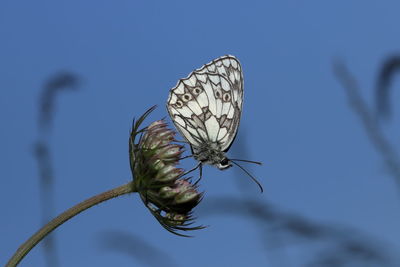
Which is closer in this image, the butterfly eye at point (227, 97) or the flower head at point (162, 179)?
the flower head at point (162, 179)

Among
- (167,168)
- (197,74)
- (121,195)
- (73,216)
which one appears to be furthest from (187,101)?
(73,216)

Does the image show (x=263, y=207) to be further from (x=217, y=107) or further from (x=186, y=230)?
(x=217, y=107)

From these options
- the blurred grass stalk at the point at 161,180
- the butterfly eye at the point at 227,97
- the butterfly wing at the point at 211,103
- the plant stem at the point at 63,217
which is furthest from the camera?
the butterfly eye at the point at 227,97

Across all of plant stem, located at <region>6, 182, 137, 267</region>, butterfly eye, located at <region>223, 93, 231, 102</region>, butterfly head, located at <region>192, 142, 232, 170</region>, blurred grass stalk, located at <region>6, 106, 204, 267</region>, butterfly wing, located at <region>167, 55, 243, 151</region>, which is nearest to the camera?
plant stem, located at <region>6, 182, 137, 267</region>

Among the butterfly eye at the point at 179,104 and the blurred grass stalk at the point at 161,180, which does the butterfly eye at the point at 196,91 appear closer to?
the butterfly eye at the point at 179,104

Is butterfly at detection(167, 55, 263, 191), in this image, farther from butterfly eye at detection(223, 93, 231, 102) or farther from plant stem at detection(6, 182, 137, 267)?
plant stem at detection(6, 182, 137, 267)

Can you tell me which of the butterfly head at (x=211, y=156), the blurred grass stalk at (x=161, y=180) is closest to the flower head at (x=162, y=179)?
the blurred grass stalk at (x=161, y=180)

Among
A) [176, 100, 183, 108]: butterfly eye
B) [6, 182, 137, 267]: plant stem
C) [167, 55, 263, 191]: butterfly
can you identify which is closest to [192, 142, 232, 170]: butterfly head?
[167, 55, 263, 191]: butterfly
